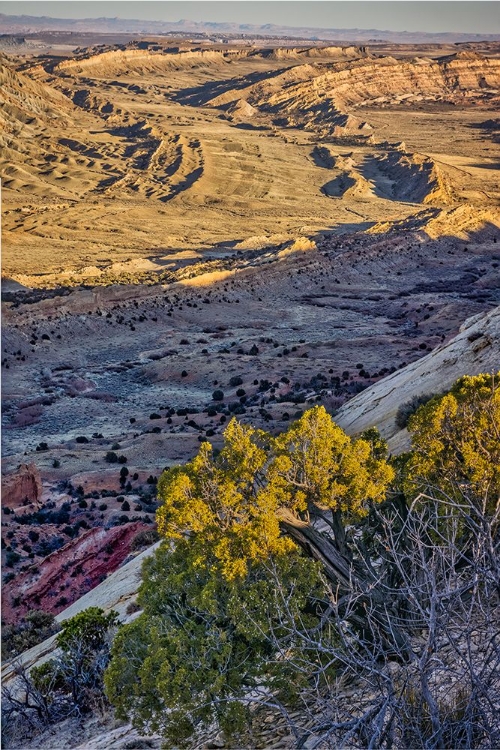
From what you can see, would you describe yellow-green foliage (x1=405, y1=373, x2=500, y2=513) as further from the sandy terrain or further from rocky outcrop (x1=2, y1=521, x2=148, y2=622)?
rocky outcrop (x1=2, y1=521, x2=148, y2=622)

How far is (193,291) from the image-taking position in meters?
58.1

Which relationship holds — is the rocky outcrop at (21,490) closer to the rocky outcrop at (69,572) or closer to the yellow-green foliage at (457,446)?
the rocky outcrop at (69,572)

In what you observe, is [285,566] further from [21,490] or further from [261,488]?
[21,490]

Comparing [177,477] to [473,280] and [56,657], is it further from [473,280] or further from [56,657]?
[473,280]

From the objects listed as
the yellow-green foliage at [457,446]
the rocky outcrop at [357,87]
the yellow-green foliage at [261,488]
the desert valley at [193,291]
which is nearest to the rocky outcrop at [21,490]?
the desert valley at [193,291]

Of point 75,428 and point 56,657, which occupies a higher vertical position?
point 56,657

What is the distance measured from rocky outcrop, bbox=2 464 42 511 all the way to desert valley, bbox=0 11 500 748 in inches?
2.6

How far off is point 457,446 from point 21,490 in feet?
62.1

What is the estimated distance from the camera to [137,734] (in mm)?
10445

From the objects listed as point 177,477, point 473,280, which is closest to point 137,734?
point 177,477

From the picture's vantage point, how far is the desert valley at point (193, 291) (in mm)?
24406

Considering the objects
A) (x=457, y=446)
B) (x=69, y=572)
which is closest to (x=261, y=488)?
(x=457, y=446)

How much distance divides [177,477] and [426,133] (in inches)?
5951

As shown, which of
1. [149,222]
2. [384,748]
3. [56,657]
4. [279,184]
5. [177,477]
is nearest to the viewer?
[384,748]
